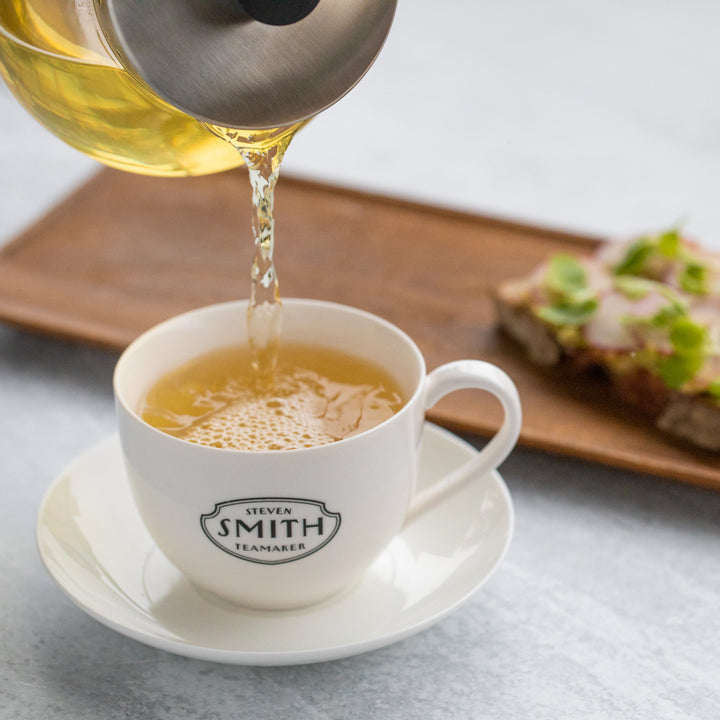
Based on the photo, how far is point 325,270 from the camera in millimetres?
1670

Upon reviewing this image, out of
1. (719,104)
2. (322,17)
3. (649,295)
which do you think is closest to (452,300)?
(649,295)

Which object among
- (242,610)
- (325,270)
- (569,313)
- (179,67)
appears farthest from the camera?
(325,270)

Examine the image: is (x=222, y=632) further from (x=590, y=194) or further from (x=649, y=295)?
(x=590, y=194)

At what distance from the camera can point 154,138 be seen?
949 mm

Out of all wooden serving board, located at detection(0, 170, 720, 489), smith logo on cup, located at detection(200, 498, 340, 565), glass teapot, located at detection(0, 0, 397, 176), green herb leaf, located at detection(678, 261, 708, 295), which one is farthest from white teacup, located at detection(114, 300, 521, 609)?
green herb leaf, located at detection(678, 261, 708, 295)

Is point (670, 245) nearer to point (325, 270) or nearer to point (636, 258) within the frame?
point (636, 258)

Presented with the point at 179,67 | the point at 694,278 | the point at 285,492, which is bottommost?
the point at 694,278

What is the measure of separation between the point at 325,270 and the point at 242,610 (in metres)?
0.75

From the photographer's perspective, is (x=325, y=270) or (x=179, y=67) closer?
(x=179, y=67)

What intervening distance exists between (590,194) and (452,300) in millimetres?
597

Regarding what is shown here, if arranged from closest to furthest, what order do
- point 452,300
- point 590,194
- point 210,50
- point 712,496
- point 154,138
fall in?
1. point 210,50
2. point 154,138
3. point 712,496
4. point 452,300
5. point 590,194

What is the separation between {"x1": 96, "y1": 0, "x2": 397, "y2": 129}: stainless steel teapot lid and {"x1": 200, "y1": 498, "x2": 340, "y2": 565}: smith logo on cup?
1.04 ft

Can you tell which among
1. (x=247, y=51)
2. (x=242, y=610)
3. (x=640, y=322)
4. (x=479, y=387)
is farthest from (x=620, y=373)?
(x=247, y=51)

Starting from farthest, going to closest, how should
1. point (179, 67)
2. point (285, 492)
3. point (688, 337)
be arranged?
point (688, 337) < point (285, 492) < point (179, 67)
